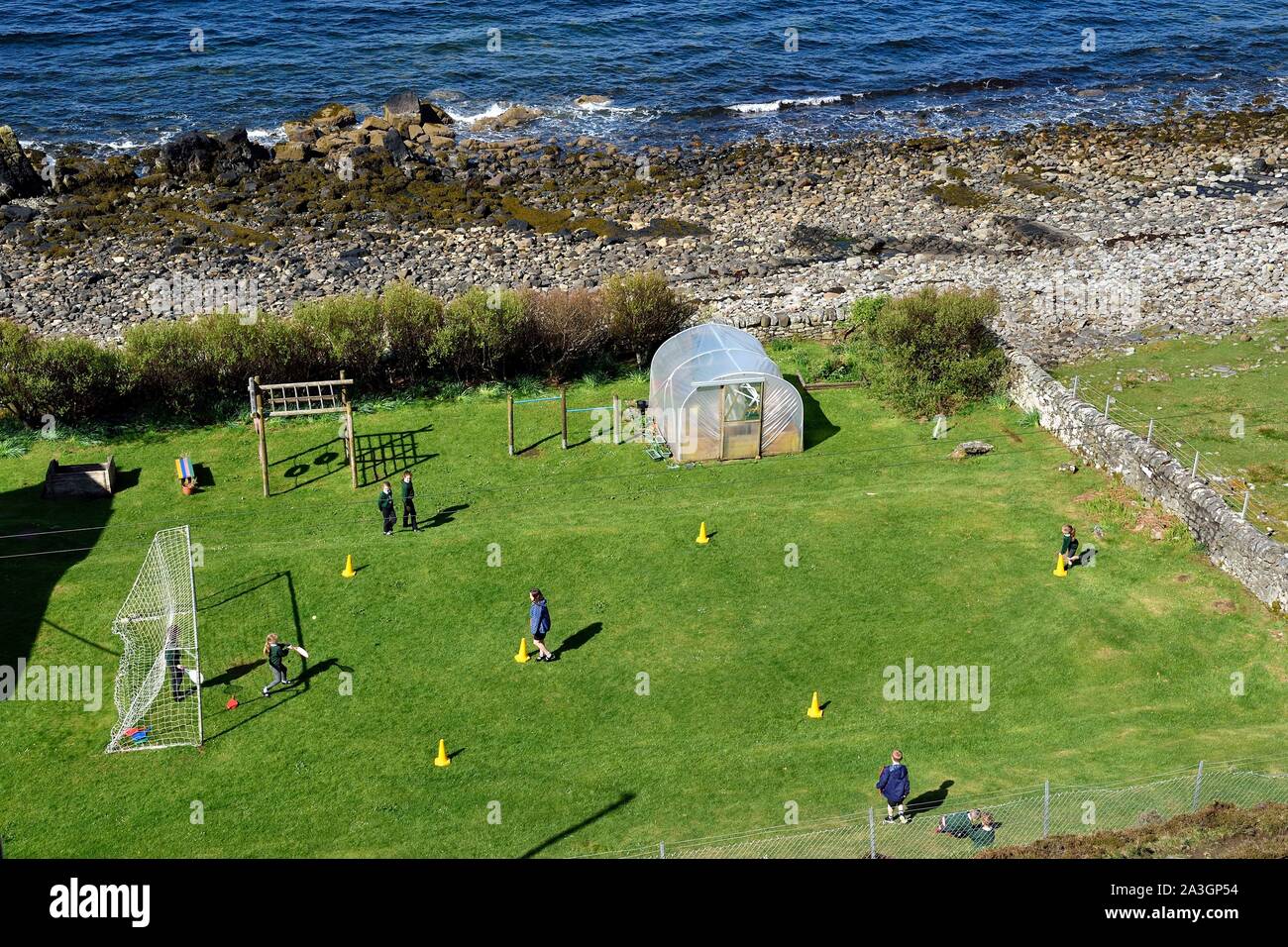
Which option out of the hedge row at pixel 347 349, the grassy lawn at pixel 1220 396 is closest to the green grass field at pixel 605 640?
the hedge row at pixel 347 349

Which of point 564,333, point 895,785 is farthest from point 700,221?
point 895,785

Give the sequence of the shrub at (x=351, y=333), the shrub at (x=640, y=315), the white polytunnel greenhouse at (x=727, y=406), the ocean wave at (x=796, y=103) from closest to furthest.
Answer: the white polytunnel greenhouse at (x=727, y=406) → the shrub at (x=351, y=333) → the shrub at (x=640, y=315) → the ocean wave at (x=796, y=103)

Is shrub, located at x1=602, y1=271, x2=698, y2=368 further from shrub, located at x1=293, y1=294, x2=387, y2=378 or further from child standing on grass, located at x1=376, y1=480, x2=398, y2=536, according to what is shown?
child standing on grass, located at x1=376, y1=480, x2=398, y2=536

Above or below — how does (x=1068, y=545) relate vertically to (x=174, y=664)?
above

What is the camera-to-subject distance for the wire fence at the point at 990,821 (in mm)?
18078

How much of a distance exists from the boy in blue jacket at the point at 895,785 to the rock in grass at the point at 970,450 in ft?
41.2

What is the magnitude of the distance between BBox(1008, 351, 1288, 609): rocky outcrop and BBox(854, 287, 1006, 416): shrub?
876mm

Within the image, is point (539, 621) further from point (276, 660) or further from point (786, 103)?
point (786, 103)

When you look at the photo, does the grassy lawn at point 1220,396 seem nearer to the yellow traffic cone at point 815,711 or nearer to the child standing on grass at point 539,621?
the yellow traffic cone at point 815,711

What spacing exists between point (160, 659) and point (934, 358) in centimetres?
2036

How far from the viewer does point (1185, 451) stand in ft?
95.9

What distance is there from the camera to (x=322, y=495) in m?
28.8

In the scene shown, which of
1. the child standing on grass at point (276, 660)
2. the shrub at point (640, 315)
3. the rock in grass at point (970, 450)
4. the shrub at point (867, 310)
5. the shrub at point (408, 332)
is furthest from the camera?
the shrub at point (640, 315)

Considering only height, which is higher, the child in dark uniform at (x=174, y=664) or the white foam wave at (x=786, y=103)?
the white foam wave at (x=786, y=103)
